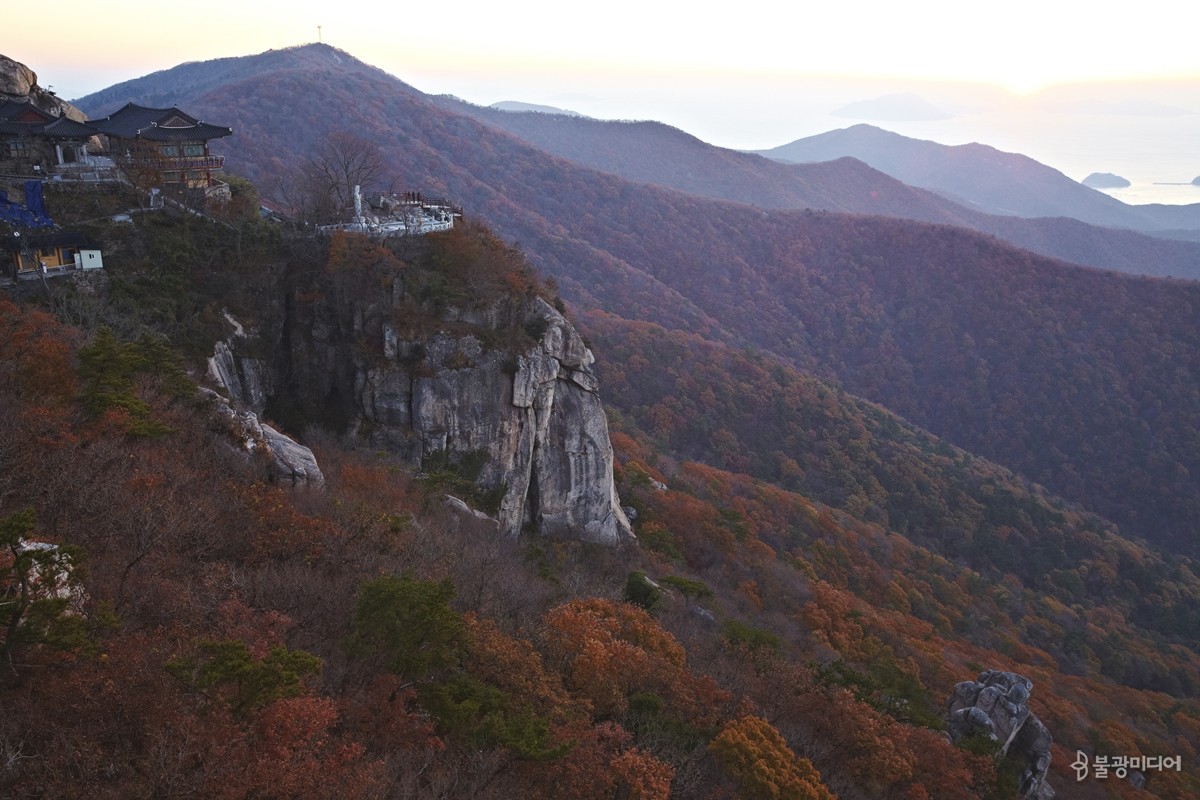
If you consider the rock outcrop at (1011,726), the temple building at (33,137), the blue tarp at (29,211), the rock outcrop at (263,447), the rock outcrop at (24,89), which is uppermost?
the rock outcrop at (24,89)

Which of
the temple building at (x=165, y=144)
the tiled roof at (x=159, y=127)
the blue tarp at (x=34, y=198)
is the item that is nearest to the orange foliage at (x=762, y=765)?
the blue tarp at (x=34, y=198)

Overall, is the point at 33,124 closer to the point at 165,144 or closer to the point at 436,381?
the point at 165,144

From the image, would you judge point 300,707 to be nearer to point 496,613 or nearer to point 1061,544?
point 496,613

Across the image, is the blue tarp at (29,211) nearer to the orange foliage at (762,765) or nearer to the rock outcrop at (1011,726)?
the orange foliage at (762,765)

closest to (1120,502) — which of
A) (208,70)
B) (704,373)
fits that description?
(704,373)

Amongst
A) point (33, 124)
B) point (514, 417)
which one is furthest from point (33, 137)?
point (514, 417)

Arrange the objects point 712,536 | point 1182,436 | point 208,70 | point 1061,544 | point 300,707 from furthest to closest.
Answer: point 208,70, point 1182,436, point 1061,544, point 712,536, point 300,707
